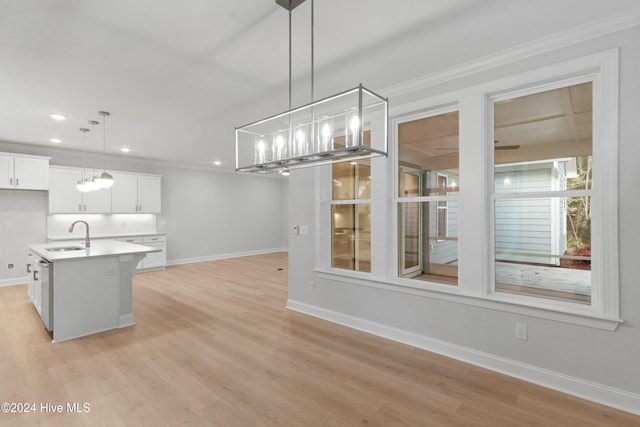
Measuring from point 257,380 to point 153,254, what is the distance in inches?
232

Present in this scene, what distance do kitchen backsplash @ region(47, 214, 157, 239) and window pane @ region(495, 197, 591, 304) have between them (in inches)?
300

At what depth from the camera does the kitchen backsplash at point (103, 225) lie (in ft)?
20.8

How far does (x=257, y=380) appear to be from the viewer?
2531 millimetres

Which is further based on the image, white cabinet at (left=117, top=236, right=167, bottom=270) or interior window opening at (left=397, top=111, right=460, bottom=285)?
white cabinet at (left=117, top=236, right=167, bottom=270)

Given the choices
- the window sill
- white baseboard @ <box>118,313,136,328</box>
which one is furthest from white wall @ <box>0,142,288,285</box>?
the window sill

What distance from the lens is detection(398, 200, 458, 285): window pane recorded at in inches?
124

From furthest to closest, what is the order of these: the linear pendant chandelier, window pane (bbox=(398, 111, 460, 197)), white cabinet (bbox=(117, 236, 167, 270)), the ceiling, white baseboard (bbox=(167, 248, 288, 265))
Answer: white baseboard (bbox=(167, 248, 288, 265)) < white cabinet (bbox=(117, 236, 167, 270)) < window pane (bbox=(398, 111, 460, 197)) < the ceiling < the linear pendant chandelier

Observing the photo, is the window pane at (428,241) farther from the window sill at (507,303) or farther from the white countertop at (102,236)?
the white countertop at (102,236)

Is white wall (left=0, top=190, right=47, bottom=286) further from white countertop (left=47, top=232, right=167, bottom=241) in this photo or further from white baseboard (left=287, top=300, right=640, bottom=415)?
white baseboard (left=287, top=300, right=640, bottom=415)

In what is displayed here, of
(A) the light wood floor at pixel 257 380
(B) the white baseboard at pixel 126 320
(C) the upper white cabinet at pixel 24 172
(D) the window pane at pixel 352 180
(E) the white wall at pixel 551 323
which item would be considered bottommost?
(A) the light wood floor at pixel 257 380

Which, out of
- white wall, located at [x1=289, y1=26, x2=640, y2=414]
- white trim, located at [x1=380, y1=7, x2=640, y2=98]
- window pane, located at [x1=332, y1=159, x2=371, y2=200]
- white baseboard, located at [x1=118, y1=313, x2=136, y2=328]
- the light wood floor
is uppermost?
white trim, located at [x1=380, y1=7, x2=640, y2=98]

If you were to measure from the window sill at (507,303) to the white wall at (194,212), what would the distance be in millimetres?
6339

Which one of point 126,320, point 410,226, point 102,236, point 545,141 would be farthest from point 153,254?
point 545,141

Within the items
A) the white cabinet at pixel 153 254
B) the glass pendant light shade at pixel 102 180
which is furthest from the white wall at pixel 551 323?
the white cabinet at pixel 153 254
